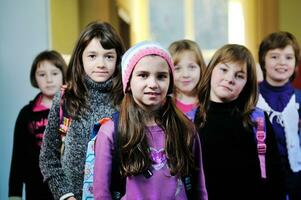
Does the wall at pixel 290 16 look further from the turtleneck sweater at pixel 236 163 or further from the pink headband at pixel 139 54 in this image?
the pink headband at pixel 139 54

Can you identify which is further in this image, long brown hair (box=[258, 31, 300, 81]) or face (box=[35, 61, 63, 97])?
face (box=[35, 61, 63, 97])

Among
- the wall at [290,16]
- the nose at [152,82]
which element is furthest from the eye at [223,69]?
the wall at [290,16]

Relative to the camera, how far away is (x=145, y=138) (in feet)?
6.93

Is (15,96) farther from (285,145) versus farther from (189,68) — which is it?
(285,145)

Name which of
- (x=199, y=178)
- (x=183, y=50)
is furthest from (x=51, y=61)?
(x=199, y=178)

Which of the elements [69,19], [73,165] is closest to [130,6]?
[69,19]

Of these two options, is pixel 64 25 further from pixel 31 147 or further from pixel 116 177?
pixel 116 177

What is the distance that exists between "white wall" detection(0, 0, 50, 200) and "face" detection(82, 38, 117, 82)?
225cm

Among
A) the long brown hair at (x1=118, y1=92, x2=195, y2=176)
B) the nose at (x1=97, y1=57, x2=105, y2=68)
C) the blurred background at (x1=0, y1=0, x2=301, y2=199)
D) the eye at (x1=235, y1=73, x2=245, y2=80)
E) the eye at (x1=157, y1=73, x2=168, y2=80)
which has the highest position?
the blurred background at (x1=0, y1=0, x2=301, y2=199)

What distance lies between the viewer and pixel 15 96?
4594 mm

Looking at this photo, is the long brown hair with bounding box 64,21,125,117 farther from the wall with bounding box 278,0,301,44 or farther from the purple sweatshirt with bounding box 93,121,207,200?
the wall with bounding box 278,0,301,44

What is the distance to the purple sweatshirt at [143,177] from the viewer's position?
2.06m

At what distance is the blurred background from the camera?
455 cm

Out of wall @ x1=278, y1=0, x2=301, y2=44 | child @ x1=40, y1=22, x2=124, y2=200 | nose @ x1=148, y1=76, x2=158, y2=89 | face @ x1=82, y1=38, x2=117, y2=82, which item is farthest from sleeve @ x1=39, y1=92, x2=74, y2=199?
wall @ x1=278, y1=0, x2=301, y2=44
